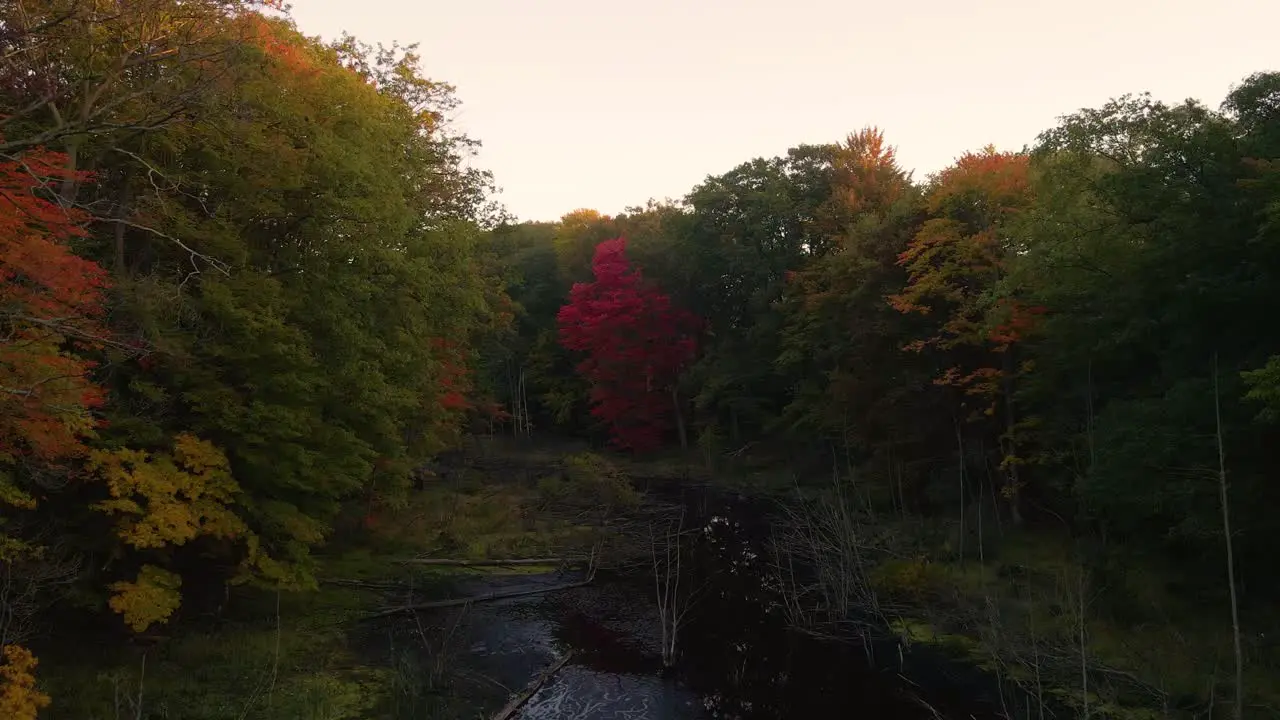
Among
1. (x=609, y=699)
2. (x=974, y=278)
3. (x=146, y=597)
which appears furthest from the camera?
(x=974, y=278)

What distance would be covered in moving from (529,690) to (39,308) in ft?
34.2

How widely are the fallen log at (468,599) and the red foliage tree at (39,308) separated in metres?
8.87

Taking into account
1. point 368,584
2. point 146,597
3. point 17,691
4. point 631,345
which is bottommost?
point 368,584

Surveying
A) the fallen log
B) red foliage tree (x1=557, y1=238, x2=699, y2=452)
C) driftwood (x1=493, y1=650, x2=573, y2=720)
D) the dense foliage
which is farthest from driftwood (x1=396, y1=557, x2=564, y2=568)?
red foliage tree (x1=557, y1=238, x2=699, y2=452)

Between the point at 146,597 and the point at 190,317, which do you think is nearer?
the point at 146,597

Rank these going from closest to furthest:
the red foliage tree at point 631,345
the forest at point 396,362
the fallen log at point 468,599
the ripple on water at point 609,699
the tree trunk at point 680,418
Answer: the forest at point 396,362, the ripple on water at point 609,699, the fallen log at point 468,599, the red foliage tree at point 631,345, the tree trunk at point 680,418

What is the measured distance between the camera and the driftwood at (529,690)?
13922mm

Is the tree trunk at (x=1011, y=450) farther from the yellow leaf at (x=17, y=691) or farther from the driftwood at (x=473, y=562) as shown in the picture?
the yellow leaf at (x=17, y=691)

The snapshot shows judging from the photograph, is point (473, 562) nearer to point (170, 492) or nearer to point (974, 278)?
point (170, 492)

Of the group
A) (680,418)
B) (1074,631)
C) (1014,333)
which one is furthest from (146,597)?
(680,418)

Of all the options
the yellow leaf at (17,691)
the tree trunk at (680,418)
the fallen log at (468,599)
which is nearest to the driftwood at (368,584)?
the fallen log at (468,599)

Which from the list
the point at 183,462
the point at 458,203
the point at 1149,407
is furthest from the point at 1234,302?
the point at 458,203

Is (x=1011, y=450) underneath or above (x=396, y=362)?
underneath

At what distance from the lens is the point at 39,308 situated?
10.8 m
